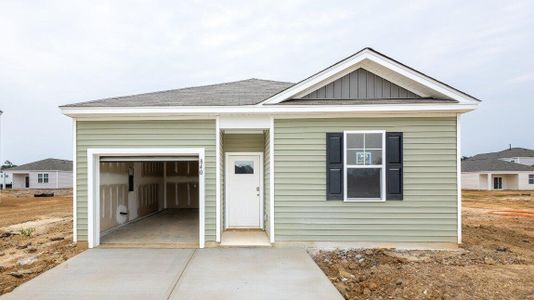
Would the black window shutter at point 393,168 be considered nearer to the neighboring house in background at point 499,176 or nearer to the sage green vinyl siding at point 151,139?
the sage green vinyl siding at point 151,139

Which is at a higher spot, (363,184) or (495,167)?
(363,184)

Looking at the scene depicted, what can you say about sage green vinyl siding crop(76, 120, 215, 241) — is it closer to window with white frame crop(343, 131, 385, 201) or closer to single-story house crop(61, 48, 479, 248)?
single-story house crop(61, 48, 479, 248)

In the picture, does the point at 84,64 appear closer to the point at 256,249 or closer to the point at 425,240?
the point at 256,249

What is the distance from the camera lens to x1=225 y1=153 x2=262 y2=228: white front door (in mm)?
9156

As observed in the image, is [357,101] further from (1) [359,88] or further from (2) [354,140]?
(2) [354,140]

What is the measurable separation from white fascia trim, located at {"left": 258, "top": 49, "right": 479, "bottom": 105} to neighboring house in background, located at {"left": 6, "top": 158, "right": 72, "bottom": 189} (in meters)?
39.4

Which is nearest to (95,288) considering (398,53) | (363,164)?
(363,164)

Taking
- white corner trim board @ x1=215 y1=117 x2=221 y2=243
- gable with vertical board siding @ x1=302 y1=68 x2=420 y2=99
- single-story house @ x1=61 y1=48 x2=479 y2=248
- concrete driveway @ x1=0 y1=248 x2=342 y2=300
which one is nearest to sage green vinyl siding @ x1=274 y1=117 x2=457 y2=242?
single-story house @ x1=61 y1=48 x2=479 y2=248

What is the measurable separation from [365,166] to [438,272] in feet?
8.05

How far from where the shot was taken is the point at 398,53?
3350cm

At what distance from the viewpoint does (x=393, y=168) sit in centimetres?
725

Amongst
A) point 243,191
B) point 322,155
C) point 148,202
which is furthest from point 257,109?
point 148,202

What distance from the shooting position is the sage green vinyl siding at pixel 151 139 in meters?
7.39

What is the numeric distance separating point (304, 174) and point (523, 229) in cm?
795
